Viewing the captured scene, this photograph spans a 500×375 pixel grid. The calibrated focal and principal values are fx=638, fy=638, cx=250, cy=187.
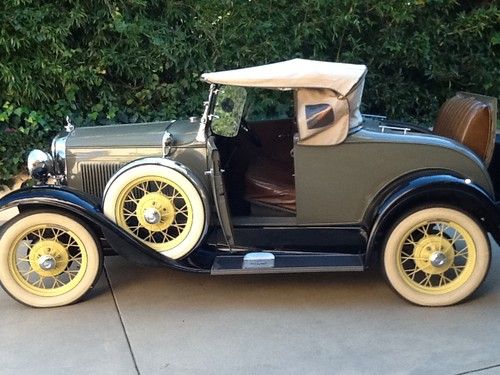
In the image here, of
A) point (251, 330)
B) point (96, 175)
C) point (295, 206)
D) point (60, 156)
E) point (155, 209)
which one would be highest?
point (60, 156)

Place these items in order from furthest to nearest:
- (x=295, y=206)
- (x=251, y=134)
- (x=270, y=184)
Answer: (x=251, y=134), (x=270, y=184), (x=295, y=206)

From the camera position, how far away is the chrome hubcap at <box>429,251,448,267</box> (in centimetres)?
384

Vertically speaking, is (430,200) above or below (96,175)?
Answer: below

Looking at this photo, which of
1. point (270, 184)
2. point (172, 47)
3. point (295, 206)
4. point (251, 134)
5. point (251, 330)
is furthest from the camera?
point (172, 47)

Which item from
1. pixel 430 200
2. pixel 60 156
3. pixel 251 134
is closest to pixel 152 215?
pixel 60 156

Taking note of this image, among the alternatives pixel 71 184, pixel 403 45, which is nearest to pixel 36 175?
pixel 71 184

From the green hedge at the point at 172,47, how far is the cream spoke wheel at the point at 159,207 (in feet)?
8.55

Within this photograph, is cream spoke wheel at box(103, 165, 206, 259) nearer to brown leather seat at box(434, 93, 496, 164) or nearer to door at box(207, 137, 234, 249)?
door at box(207, 137, 234, 249)

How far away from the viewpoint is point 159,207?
385 centimetres

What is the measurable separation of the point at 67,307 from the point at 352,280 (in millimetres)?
1848

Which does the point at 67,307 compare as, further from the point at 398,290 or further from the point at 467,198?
the point at 467,198

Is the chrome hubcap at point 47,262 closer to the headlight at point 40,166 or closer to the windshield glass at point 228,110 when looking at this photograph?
the headlight at point 40,166

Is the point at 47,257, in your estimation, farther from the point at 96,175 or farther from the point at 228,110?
the point at 228,110

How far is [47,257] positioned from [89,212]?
43 centimetres
